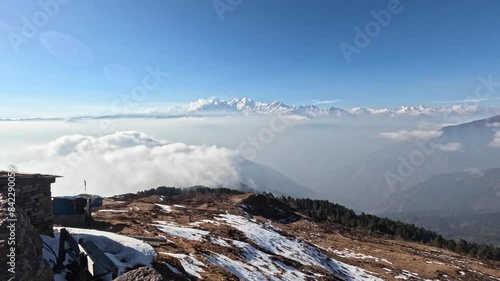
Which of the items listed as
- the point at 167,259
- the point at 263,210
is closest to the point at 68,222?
the point at 167,259

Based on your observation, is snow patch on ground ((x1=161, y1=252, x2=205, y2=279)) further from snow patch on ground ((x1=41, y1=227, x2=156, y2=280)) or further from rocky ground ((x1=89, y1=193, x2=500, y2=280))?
snow patch on ground ((x1=41, y1=227, x2=156, y2=280))

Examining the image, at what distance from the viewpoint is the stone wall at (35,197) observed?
681 inches

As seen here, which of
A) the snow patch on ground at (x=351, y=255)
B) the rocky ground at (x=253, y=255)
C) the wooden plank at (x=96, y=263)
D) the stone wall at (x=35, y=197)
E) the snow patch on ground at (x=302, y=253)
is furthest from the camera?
the snow patch on ground at (x=351, y=255)

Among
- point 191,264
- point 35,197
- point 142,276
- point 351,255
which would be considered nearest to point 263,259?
point 191,264

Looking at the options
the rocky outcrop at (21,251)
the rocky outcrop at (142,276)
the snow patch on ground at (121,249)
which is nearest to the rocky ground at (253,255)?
the snow patch on ground at (121,249)

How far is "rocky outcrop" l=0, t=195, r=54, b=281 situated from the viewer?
34.5 feet

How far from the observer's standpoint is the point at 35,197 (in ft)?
60.5

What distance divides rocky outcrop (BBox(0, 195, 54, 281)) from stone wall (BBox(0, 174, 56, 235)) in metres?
6.01

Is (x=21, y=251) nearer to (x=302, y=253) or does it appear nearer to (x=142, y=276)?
(x=142, y=276)

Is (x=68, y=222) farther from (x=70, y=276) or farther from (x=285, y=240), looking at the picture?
(x=285, y=240)

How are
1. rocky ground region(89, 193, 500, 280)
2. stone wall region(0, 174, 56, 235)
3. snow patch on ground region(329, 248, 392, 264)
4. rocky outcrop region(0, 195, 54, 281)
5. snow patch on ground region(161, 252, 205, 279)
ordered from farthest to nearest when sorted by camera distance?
snow patch on ground region(329, 248, 392, 264) → rocky ground region(89, 193, 500, 280) → snow patch on ground region(161, 252, 205, 279) → stone wall region(0, 174, 56, 235) → rocky outcrop region(0, 195, 54, 281)

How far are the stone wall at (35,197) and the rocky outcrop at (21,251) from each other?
6.01 metres

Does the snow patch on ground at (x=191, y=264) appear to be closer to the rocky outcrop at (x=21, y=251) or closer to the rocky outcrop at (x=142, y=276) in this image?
the rocky outcrop at (x=142, y=276)

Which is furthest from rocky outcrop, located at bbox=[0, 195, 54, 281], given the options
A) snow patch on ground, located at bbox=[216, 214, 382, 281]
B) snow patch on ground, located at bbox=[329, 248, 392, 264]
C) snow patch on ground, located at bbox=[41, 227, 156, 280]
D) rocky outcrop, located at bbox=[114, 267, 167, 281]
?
snow patch on ground, located at bbox=[329, 248, 392, 264]
